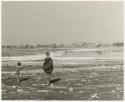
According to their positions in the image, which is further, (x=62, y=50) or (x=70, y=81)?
(x=62, y=50)

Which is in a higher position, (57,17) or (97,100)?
(57,17)

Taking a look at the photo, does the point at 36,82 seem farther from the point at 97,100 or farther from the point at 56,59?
the point at 97,100

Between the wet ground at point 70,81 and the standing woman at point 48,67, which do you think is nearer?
the wet ground at point 70,81

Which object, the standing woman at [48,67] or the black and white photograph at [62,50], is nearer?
the black and white photograph at [62,50]

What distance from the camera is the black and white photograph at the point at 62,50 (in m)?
7.89

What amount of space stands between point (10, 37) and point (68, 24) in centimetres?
121

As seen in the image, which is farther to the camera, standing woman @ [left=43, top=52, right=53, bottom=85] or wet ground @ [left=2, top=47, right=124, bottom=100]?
standing woman @ [left=43, top=52, right=53, bottom=85]

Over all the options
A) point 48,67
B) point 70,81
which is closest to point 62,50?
point 48,67

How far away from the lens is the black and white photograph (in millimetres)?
7895

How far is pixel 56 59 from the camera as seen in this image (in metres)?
8.02

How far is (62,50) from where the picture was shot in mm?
8109

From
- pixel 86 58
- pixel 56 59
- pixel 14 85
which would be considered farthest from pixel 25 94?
pixel 86 58

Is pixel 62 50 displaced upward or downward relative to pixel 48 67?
upward

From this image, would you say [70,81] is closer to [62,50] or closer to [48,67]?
[48,67]
